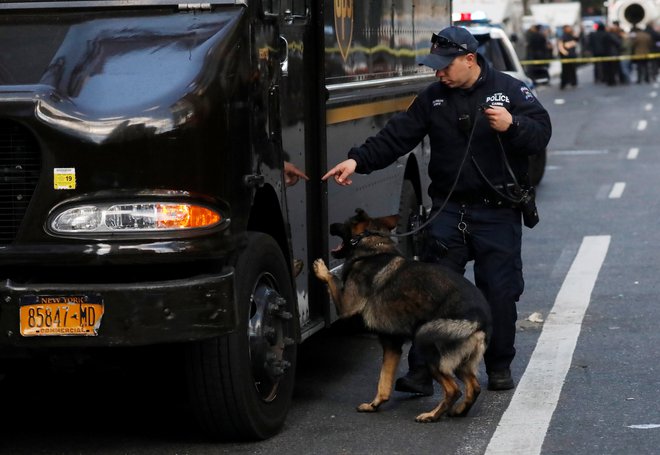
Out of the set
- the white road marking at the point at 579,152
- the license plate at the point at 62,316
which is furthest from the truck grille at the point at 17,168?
the white road marking at the point at 579,152

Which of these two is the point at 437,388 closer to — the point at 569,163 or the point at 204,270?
the point at 204,270

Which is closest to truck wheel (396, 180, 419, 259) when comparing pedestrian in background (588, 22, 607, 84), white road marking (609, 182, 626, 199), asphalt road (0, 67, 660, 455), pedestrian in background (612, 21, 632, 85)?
asphalt road (0, 67, 660, 455)

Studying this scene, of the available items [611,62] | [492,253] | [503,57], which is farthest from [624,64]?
[492,253]

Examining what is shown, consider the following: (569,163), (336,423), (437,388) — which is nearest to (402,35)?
(437,388)

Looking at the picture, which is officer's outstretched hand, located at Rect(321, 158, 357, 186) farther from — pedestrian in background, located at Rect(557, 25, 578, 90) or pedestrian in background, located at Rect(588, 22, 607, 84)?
pedestrian in background, located at Rect(588, 22, 607, 84)

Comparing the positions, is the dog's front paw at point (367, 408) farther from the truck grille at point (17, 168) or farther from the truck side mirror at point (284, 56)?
the truck grille at point (17, 168)

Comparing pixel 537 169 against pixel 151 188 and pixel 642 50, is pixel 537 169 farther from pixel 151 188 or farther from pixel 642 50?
pixel 642 50

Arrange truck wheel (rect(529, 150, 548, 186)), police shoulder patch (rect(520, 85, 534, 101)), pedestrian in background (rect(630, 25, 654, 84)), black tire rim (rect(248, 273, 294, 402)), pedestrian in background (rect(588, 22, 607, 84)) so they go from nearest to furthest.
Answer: black tire rim (rect(248, 273, 294, 402)) < police shoulder patch (rect(520, 85, 534, 101)) < truck wheel (rect(529, 150, 548, 186)) < pedestrian in background (rect(630, 25, 654, 84)) < pedestrian in background (rect(588, 22, 607, 84))

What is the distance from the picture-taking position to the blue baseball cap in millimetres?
6930

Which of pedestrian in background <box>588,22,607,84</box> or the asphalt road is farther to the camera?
pedestrian in background <box>588,22,607,84</box>

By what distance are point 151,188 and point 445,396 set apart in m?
1.81

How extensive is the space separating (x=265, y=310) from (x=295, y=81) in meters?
1.10

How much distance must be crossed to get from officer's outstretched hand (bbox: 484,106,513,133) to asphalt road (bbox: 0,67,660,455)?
127 cm

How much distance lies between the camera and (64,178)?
5383 millimetres
